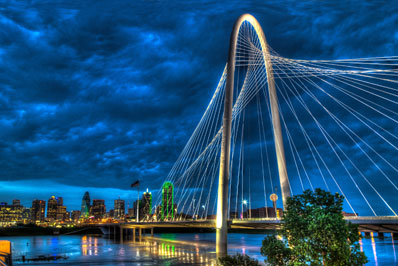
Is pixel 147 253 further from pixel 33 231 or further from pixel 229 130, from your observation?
pixel 33 231

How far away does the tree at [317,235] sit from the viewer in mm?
8930

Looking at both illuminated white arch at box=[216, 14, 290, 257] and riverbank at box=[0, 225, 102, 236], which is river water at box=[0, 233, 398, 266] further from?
riverbank at box=[0, 225, 102, 236]

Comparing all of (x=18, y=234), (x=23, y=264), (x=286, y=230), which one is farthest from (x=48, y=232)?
(x=286, y=230)

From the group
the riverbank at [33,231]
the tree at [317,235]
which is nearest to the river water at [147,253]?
the tree at [317,235]

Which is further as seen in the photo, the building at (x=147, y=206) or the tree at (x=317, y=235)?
the building at (x=147, y=206)

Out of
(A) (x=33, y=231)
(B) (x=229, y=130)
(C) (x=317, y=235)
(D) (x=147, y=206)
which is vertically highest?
(B) (x=229, y=130)

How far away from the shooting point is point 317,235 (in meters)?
8.99

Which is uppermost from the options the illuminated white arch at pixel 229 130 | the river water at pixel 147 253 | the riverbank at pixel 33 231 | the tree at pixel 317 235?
the illuminated white arch at pixel 229 130

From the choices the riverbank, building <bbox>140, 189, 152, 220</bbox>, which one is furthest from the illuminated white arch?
the riverbank

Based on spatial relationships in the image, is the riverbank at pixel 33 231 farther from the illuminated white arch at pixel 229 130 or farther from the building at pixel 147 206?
the illuminated white arch at pixel 229 130

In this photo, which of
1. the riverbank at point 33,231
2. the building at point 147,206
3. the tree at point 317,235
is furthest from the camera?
the riverbank at point 33,231

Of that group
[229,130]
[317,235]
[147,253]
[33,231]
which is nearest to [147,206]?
[33,231]

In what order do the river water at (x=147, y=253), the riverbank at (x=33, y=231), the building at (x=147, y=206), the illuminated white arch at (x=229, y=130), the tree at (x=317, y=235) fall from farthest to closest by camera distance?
the riverbank at (x=33, y=231) → the building at (x=147, y=206) → the river water at (x=147, y=253) → the illuminated white arch at (x=229, y=130) → the tree at (x=317, y=235)

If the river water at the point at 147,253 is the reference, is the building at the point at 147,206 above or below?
above
